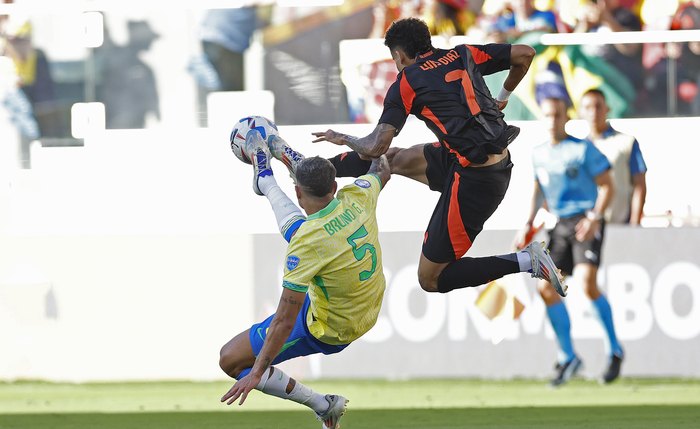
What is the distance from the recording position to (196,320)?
489 inches

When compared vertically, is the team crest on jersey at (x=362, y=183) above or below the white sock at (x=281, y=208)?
above

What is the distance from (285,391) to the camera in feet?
26.6

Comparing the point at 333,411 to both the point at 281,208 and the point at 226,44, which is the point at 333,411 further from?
the point at 226,44

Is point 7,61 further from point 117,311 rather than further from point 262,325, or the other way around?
point 262,325

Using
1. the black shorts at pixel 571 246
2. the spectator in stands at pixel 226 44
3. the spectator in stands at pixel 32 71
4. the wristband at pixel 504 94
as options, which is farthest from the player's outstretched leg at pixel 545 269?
the spectator in stands at pixel 32 71

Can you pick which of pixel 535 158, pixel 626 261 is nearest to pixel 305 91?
pixel 535 158

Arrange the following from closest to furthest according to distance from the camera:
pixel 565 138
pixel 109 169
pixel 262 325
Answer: pixel 262 325
pixel 565 138
pixel 109 169

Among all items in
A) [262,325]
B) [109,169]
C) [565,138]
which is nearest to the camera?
[262,325]

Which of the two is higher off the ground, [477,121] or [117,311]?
[477,121]

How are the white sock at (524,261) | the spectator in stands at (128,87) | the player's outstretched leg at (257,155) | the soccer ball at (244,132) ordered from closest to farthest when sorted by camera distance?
the player's outstretched leg at (257,155) < the soccer ball at (244,132) < the white sock at (524,261) < the spectator in stands at (128,87)

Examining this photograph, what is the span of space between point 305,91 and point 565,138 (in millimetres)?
2285

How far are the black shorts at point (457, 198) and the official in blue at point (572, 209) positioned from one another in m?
3.19

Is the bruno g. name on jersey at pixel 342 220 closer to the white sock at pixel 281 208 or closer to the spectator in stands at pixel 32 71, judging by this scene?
the white sock at pixel 281 208

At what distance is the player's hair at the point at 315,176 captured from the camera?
7.40 meters
